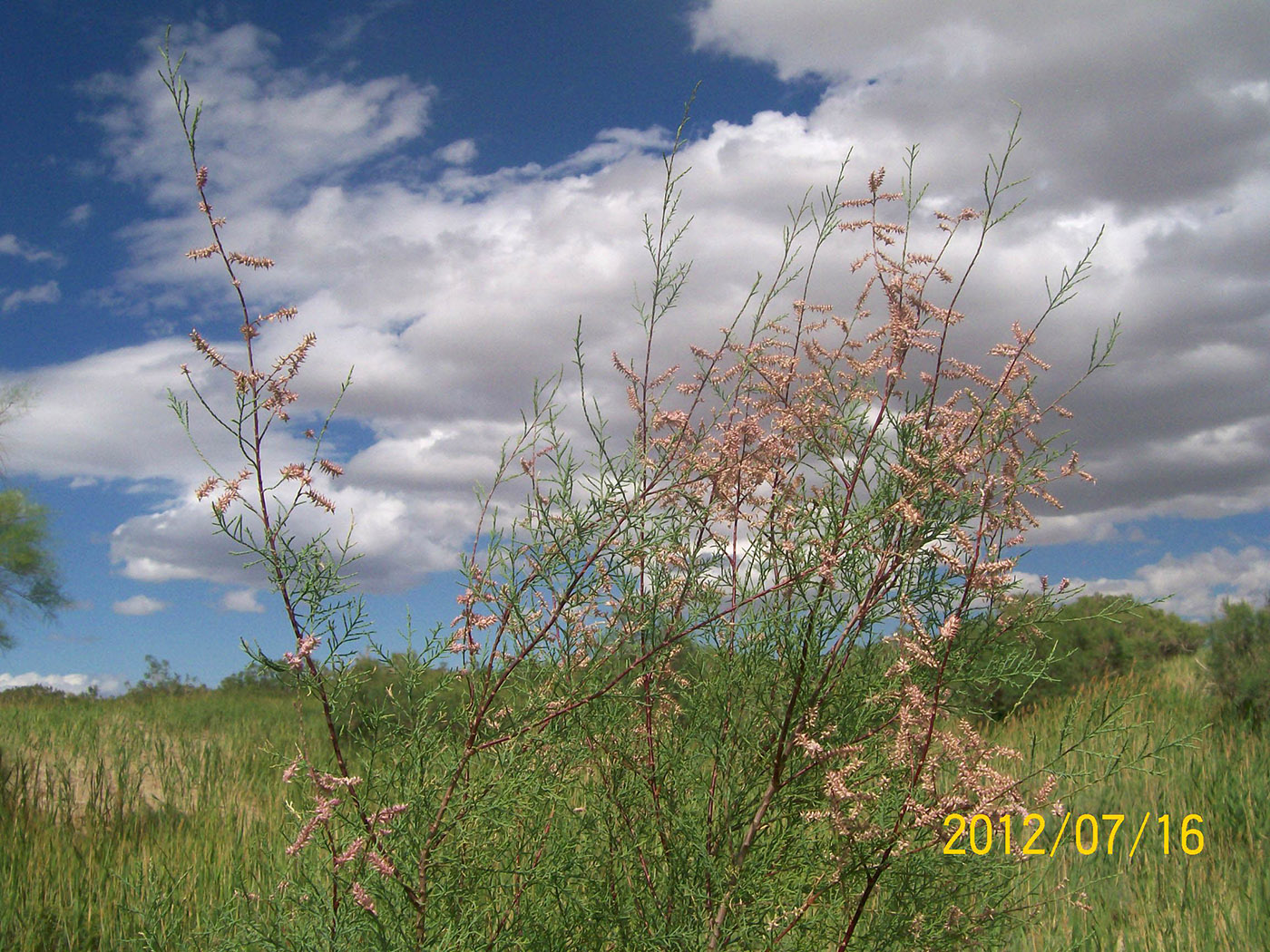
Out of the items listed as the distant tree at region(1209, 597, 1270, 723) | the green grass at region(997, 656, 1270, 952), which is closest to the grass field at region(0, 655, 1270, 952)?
the green grass at region(997, 656, 1270, 952)

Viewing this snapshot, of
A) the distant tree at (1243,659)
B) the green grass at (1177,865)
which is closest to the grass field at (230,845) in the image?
the green grass at (1177,865)

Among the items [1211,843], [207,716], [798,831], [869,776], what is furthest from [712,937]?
[207,716]

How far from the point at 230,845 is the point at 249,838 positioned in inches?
8.6

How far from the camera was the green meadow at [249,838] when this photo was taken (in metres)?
4.25

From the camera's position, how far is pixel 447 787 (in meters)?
2.43

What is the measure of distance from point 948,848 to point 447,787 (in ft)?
4.95

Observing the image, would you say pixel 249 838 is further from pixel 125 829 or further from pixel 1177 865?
pixel 1177 865

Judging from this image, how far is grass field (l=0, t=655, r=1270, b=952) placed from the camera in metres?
4.73

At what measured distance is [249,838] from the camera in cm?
592

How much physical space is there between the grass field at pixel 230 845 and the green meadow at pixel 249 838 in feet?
0.07

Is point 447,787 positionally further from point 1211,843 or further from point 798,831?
point 1211,843

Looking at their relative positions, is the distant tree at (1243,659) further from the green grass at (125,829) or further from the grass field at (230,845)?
the green grass at (125,829)
